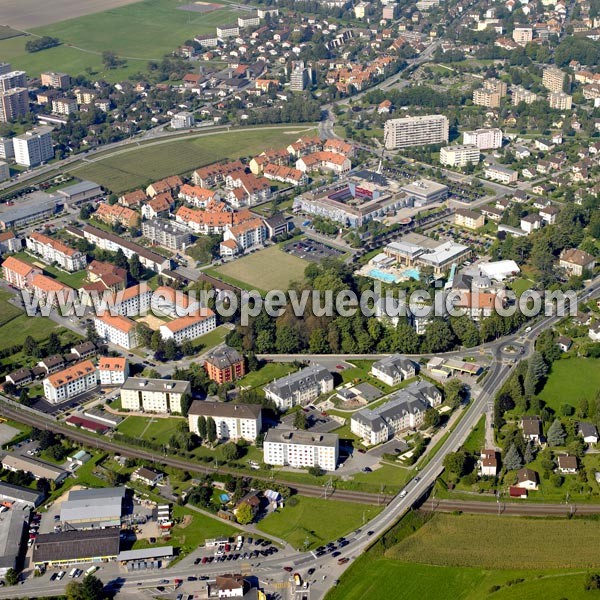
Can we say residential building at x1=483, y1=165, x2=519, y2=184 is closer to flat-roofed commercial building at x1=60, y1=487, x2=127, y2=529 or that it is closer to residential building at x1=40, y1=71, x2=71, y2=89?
flat-roofed commercial building at x1=60, y1=487, x2=127, y2=529

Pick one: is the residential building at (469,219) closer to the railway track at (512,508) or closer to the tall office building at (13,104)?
the railway track at (512,508)

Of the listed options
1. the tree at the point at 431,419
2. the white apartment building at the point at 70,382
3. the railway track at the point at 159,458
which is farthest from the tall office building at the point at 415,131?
the railway track at the point at 159,458

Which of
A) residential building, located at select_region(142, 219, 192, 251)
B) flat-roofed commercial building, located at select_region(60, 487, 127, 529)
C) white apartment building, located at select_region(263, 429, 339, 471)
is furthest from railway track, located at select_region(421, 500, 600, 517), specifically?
residential building, located at select_region(142, 219, 192, 251)

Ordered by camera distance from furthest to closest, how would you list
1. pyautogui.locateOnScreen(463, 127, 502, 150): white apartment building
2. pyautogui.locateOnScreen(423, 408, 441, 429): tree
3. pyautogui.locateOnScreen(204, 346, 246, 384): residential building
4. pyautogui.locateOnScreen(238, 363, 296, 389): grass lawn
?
pyautogui.locateOnScreen(463, 127, 502, 150): white apartment building < pyautogui.locateOnScreen(238, 363, 296, 389): grass lawn < pyautogui.locateOnScreen(204, 346, 246, 384): residential building < pyautogui.locateOnScreen(423, 408, 441, 429): tree

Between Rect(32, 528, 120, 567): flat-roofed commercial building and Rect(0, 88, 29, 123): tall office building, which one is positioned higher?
Rect(0, 88, 29, 123): tall office building

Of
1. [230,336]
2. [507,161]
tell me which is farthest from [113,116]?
[230,336]

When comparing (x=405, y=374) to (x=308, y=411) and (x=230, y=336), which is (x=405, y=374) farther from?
(x=230, y=336)
